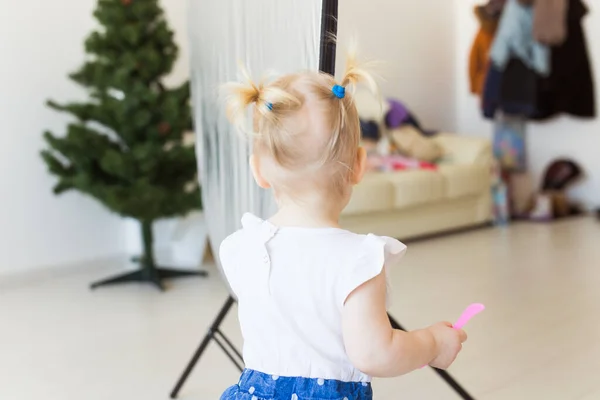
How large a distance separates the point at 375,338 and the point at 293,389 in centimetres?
17

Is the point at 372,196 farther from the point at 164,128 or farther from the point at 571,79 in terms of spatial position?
the point at 571,79

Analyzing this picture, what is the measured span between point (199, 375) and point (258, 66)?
1.02 m

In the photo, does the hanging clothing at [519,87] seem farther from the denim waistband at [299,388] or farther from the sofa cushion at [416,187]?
the denim waistband at [299,388]

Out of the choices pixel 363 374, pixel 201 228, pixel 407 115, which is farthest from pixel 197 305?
pixel 407 115

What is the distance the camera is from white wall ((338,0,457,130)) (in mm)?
5441

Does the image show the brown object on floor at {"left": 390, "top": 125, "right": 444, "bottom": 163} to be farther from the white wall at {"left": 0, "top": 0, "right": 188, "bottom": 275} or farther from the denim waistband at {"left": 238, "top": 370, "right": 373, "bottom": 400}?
the denim waistband at {"left": 238, "top": 370, "right": 373, "bottom": 400}

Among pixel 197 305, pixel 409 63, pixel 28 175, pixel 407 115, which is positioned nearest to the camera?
pixel 197 305

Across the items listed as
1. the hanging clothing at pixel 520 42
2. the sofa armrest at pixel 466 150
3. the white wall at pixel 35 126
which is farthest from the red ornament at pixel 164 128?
the hanging clothing at pixel 520 42

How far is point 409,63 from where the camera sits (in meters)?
5.81

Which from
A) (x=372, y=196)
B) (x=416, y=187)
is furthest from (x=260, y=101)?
(x=416, y=187)

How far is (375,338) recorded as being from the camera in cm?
110

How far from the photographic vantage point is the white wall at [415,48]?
5441 millimetres

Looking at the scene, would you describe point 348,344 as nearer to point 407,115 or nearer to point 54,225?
point 54,225

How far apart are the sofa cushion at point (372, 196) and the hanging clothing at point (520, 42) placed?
1502mm
